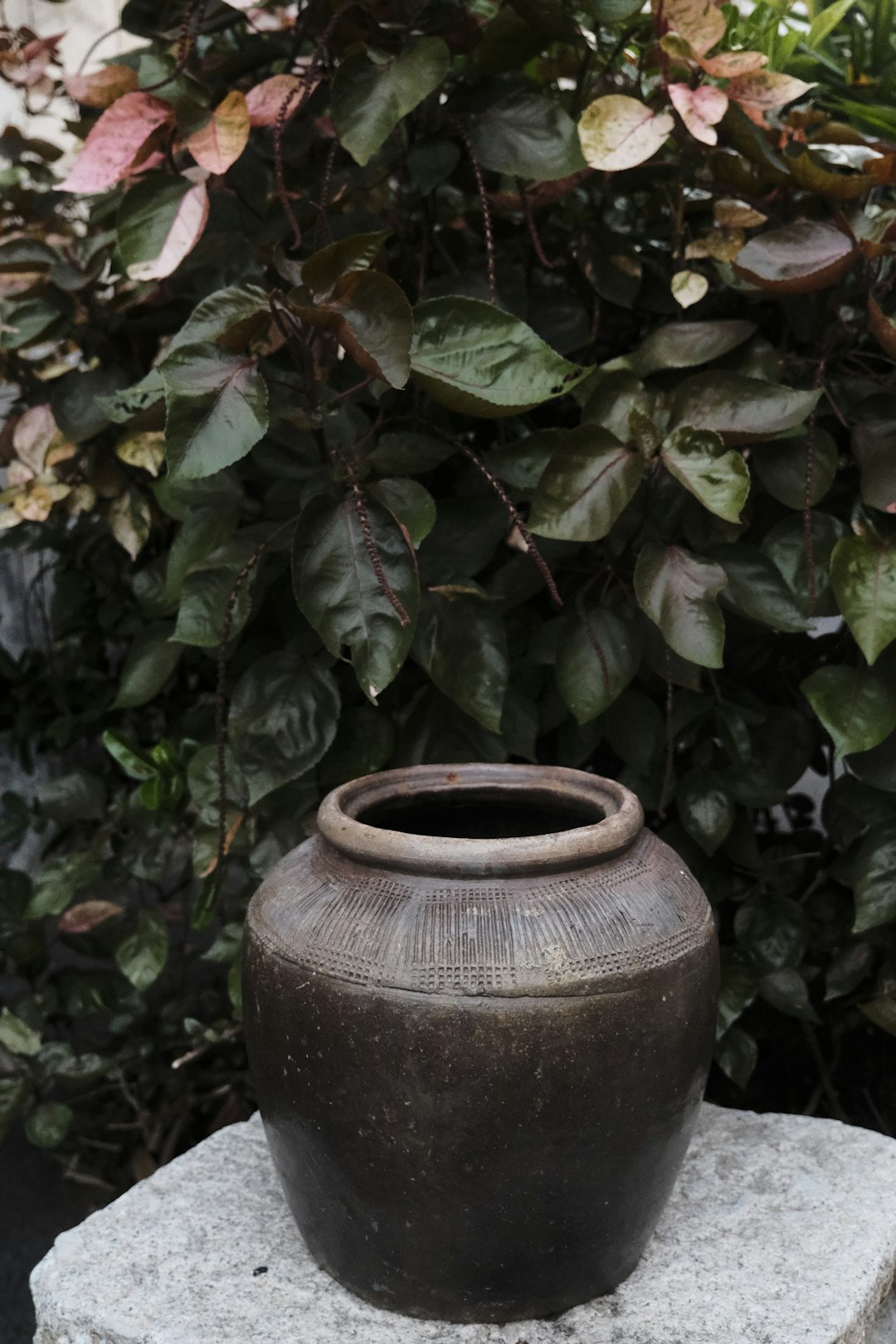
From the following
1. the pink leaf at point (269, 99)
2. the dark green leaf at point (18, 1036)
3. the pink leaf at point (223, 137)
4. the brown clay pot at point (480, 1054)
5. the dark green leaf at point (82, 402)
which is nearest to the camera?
the brown clay pot at point (480, 1054)

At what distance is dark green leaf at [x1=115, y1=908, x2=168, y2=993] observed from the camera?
1945 mm

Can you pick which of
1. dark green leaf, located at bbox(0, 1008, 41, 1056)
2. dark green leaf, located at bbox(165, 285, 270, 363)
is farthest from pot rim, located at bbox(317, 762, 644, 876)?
dark green leaf, located at bbox(0, 1008, 41, 1056)

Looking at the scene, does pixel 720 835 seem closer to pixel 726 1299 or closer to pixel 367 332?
pixel 726 1299

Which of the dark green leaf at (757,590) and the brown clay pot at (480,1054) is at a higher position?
the dark green leaf at (757,590)

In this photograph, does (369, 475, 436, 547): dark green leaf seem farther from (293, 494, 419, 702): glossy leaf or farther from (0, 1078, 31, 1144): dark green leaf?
(0, 1078, 31, 1144): dark green leaf

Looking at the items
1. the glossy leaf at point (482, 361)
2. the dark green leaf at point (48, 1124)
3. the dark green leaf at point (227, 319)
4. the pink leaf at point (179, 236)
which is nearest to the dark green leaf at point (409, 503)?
the glossy leaf at point (482, 361)

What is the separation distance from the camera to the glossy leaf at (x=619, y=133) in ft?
5.08

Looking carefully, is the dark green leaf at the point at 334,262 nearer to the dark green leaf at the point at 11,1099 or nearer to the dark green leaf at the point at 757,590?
the dark green leaf at the point at 757,590

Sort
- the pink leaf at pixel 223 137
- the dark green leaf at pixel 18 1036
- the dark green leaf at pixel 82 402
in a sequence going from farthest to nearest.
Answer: the dark green leaf at pixel 18 1036, the dark green leaf at pixel 82 402, the pink leaf at pixel 223 137

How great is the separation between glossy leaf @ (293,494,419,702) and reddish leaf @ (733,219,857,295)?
0.56 metres

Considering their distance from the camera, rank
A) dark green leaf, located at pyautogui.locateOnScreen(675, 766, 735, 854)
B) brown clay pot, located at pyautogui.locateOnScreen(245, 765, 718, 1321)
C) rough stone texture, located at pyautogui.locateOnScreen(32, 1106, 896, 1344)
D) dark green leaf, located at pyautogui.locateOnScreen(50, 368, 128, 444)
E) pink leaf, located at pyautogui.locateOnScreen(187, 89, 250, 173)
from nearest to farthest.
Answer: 1. brown clay pot, located at pyautogui.locateOnScreen(245, 765, 718, 1321)
2. rough stone texture, located at pyautogui.locateOnScreen(32, 1106, 896, 1344)
3. pink leaf, located at pyautogui.locateOnScreen(187, 89, 250, 173)
4. dark green leaf, located at pyautogui.locateOnScreen(675, 766, 735, 854)
5. dark green leaf, located at pyautogui.locateOnScreen(50, 368, 128, 444)

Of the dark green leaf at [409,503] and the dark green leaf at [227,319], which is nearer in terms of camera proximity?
the dark green leaf at [227,319]

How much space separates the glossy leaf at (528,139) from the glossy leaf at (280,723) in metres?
0.70

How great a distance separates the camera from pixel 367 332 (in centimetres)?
137
